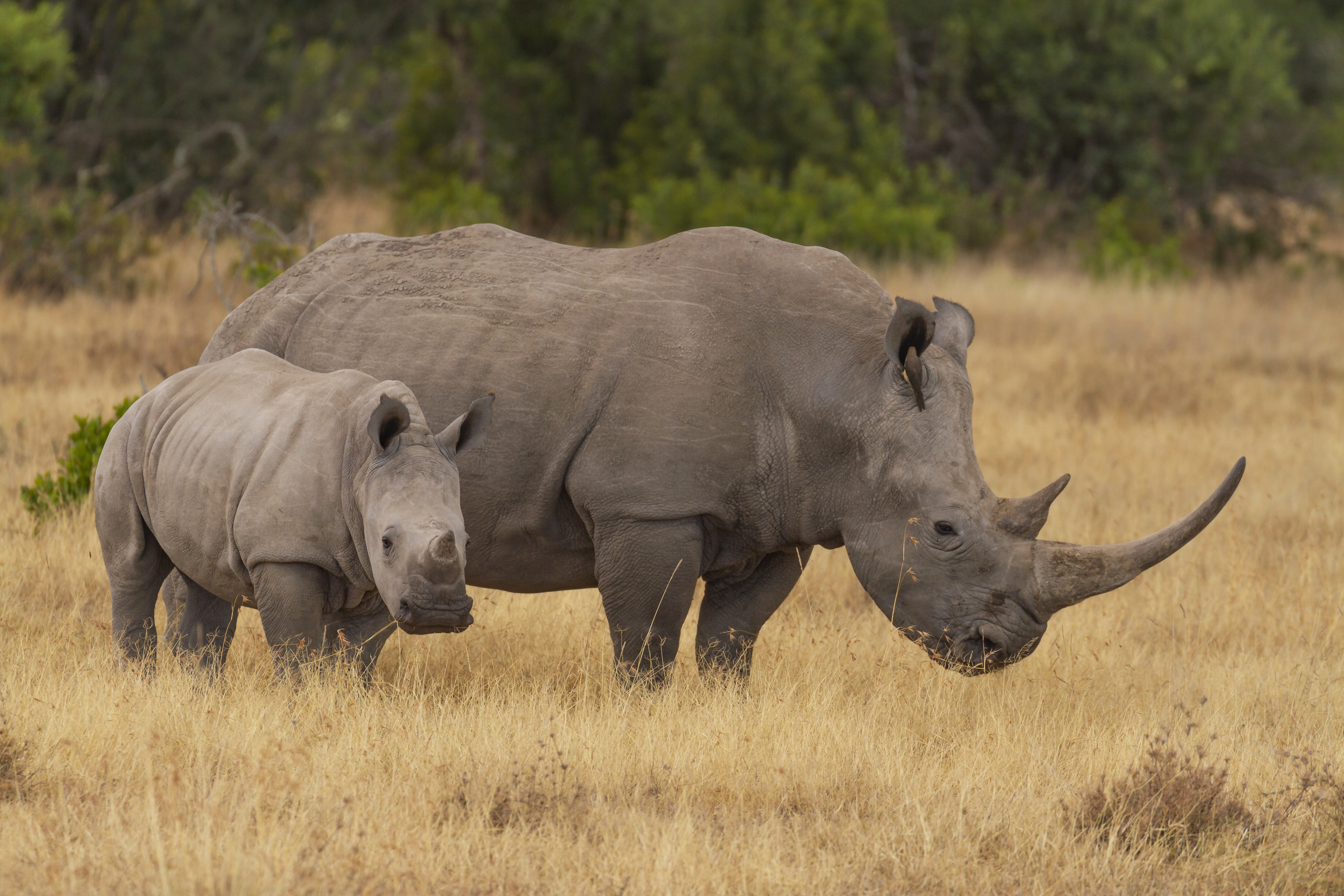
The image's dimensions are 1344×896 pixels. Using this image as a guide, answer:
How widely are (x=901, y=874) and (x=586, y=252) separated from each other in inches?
116

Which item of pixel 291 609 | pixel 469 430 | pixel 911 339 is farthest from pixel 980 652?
pixel 291 609

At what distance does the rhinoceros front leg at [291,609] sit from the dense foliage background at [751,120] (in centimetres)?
1313

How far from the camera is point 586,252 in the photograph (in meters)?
6.10

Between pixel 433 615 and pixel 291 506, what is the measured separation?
0.76 meters

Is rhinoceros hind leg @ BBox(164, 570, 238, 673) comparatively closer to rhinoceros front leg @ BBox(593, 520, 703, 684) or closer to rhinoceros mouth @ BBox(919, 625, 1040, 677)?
rhinoceros front leg @ BBox(593, 520, 703, 684)

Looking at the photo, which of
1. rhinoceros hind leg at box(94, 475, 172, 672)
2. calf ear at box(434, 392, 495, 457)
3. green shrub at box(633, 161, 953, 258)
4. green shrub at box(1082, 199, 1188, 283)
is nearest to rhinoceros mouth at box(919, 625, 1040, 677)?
calf ear at box(434, 392, 495, 457)

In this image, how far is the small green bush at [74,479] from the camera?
804 cm

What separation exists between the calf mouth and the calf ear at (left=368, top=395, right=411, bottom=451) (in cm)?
56

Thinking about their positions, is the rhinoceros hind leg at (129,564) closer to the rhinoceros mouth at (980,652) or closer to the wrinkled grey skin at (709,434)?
the wrinkled grey skin at (709,434)

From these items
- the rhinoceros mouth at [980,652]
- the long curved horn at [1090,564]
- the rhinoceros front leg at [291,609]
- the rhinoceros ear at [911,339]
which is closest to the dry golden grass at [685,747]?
the rhinoceros front leg at [291,609]

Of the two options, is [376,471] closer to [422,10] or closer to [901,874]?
[901,874]

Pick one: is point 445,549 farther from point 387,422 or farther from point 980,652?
point 980,652

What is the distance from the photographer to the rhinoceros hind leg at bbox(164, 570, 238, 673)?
589cm

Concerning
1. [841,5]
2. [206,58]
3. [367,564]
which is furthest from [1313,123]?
[367,564]
